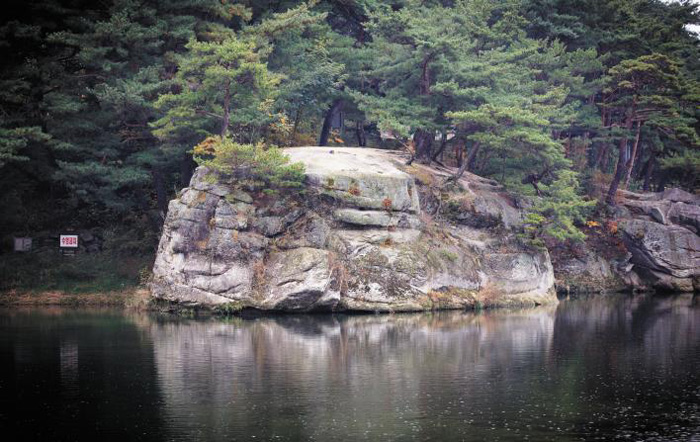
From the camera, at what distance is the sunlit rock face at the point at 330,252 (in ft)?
112

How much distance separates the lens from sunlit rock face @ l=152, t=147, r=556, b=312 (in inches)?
1345

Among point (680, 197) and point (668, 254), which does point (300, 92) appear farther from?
point (680, 197)

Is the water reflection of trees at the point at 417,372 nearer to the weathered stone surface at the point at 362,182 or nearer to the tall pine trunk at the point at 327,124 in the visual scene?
the weathered stone surface at the point at 362,182

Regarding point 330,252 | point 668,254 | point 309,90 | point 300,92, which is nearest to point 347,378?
point 330,252

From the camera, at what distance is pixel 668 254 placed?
44000 millimetres

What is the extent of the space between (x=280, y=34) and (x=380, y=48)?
5279 mm

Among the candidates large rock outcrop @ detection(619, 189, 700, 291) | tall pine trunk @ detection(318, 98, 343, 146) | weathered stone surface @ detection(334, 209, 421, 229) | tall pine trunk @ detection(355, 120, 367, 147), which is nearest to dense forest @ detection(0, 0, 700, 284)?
tall pine trunk @ detection(318, 98, 343, 146)

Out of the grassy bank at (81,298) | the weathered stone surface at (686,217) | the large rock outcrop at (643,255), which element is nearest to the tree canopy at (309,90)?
the large rock outcrop at (643,255)

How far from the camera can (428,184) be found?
40312 mm

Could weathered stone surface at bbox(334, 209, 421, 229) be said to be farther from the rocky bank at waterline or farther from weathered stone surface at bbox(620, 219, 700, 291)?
weathered stone surface at bbox(620, 219, 700, 291)

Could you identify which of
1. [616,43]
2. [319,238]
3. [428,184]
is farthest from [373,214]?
[616,43]

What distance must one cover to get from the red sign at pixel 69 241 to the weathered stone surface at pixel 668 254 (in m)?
28.5

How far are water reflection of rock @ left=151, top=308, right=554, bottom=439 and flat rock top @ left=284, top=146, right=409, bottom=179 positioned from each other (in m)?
6.81

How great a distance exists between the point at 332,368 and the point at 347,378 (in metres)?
1.32
